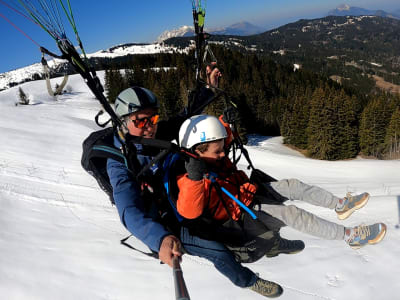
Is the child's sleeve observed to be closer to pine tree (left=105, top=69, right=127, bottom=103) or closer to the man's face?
the man's face

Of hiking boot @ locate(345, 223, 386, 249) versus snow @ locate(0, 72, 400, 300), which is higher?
hiking boot @ locate(345, 223, 386, 249)

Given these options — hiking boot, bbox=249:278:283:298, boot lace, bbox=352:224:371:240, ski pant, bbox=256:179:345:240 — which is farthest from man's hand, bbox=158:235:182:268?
boot lace, bbox=352:224:371:240

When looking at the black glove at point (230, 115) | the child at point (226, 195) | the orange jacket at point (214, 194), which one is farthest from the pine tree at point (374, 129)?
the orange jacket at point (214, 194)

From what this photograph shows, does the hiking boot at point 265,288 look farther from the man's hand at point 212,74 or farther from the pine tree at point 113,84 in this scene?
the pine tree at point 113,84

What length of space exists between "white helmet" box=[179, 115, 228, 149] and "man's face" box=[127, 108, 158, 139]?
1.85ft

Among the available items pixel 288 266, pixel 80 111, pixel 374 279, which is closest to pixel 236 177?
pixel 288 266

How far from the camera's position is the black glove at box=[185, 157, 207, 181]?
3.01 metres

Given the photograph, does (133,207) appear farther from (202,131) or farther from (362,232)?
(362,232)

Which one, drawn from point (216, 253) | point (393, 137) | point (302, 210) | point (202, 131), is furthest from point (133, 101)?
point (393, 137)

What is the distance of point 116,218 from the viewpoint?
821 cm

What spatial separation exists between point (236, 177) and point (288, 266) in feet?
9.71

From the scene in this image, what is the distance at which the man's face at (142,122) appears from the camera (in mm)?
3699

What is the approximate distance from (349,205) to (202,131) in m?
2.67

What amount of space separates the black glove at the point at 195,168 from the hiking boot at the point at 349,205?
250 centimetres
